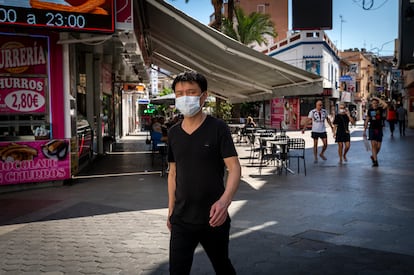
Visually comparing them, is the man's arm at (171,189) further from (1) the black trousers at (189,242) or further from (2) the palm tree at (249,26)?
(2) the palm tree at (249,26)

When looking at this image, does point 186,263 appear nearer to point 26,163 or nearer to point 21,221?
point 21,221

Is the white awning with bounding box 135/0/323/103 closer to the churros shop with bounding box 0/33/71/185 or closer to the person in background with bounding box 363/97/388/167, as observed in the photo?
the person in background with bounding box 363/97/388/167

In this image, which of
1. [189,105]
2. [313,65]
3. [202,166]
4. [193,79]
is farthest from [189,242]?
[313,65]

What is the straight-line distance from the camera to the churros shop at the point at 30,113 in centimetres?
873

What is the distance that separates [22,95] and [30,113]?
39 centimetres

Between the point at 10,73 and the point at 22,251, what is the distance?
4.81 metres

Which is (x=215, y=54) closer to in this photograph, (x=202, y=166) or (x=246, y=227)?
(x=246, y=227)

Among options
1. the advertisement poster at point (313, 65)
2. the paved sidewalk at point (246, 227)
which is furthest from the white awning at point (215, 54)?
the advertisement poster at point (313, 65)

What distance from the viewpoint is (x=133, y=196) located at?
8266mm

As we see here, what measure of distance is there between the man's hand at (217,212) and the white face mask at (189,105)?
607mm

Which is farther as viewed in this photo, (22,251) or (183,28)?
(183,28)

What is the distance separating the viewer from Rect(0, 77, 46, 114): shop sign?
28.9 ft

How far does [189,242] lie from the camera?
2.95 meters

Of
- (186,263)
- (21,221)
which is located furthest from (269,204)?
(186,263)
